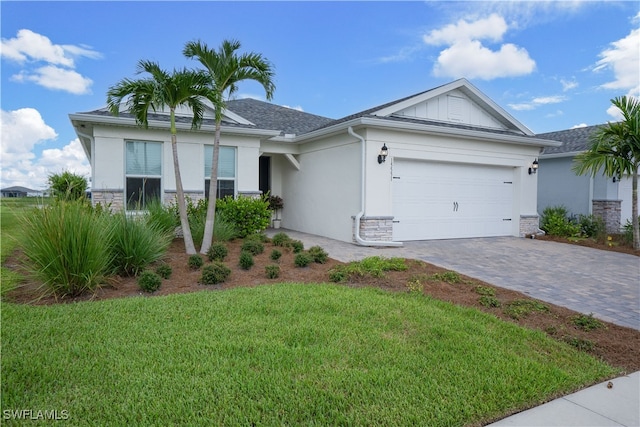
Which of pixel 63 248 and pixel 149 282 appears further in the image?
pixel 149 282

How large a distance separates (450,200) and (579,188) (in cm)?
688

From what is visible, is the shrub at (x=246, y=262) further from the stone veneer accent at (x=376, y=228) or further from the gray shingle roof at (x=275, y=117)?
the gray shingle roof at (x=275, y=117)

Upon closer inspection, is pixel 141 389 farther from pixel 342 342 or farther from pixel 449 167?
pixel 449 167

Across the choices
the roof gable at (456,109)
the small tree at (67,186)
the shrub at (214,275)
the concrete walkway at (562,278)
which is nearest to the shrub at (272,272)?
the shrub at (214,275)

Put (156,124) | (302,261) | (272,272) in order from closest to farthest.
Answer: (272,272)
(302,261)
(156,124)

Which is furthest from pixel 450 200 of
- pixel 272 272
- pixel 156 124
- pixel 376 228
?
pixel 156 124

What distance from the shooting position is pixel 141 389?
2684 mm

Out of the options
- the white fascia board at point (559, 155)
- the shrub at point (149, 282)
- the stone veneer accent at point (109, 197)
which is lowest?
the shrub at point (149, 282)

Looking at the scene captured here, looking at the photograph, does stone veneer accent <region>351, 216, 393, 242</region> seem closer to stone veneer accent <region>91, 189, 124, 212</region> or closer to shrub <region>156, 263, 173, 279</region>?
shrub <region>156, 263, 173, 279</region>

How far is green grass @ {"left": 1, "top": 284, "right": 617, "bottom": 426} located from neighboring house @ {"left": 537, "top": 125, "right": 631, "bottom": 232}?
12567mm

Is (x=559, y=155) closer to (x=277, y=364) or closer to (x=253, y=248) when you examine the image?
(x=253, y=248)

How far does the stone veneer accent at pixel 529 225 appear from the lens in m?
12.6

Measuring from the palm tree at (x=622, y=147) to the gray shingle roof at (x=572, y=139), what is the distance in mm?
3342

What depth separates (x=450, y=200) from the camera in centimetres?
1156
